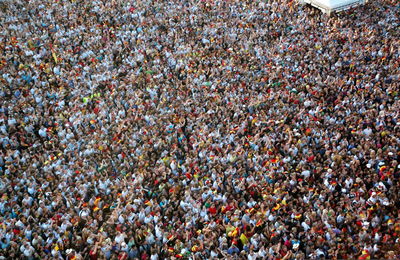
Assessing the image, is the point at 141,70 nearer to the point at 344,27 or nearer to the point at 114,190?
the point at 114,190

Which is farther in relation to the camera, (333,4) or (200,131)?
(333,4)

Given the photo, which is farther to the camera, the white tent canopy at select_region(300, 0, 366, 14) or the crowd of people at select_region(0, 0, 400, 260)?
the white tent canopy at select_region(300, 0, 366, 14)

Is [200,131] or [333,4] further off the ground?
[333,4]

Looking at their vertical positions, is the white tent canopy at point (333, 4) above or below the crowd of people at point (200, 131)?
above

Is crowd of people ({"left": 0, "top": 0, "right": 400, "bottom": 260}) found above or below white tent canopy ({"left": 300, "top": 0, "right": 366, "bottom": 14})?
A: below

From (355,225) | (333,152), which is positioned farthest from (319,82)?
(355,225)

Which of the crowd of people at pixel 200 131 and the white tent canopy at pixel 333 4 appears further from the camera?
the white tent canopy at pixel 333 4
